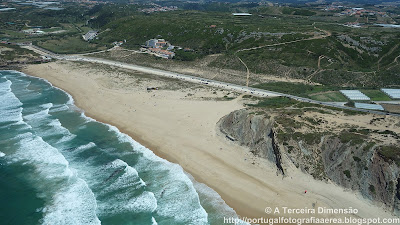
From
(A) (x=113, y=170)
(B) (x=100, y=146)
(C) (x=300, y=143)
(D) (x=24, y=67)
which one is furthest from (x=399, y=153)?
(D) (x=24, y=67)

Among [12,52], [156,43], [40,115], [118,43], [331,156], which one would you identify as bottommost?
[40,115]

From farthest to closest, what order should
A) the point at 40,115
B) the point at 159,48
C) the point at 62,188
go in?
the point at 159,48 < the point at 40,115 < the point at 62,188

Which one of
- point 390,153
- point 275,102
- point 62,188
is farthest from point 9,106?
point 390,153

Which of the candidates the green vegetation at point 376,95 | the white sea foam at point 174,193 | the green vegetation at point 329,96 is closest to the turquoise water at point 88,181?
the white sea foam at point 174,193

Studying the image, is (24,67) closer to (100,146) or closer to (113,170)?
(100,146)

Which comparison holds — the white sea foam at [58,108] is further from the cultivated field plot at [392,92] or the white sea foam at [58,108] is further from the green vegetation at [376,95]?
the cultivated field plot at [392,92]

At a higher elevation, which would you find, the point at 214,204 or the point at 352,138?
the point at 352,138

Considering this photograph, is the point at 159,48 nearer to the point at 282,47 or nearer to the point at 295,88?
the point at 282,47
